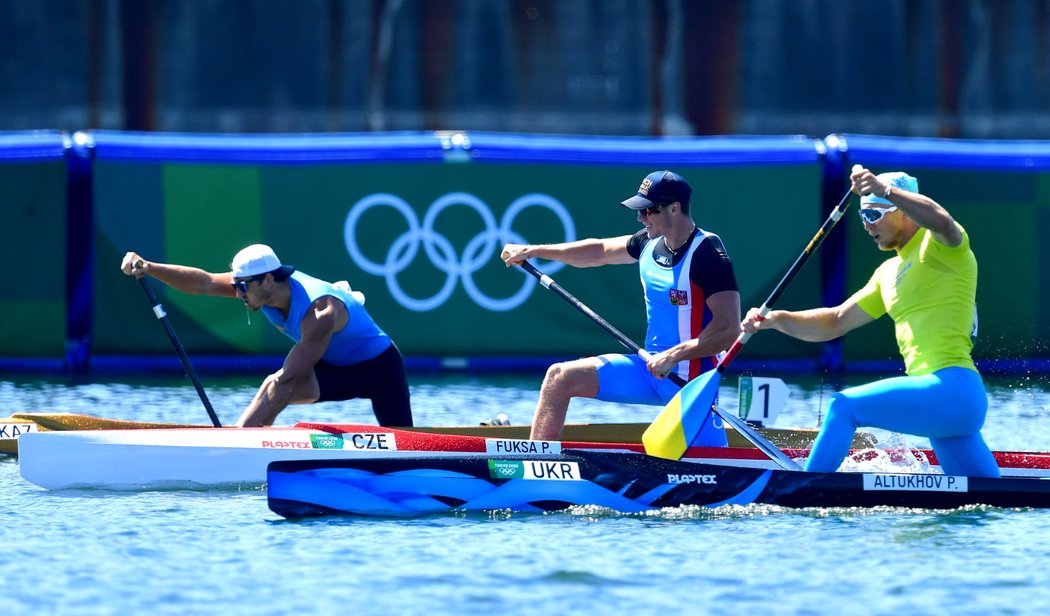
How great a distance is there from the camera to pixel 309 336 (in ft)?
31.3

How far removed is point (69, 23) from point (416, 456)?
46.1ft

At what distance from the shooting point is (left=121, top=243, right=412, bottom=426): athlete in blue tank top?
949 centimetres

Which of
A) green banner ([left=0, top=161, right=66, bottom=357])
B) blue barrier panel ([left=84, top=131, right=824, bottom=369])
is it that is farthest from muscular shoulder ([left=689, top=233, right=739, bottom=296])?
green banner ([left=0, top=161, right=66, bottom=357])

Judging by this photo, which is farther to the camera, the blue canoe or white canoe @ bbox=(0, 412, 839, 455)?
white canoe @ bbox=(0, 412, 839, 455)

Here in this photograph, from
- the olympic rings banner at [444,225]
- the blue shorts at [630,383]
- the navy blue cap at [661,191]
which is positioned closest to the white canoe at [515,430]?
the blue shorts at [630,383]

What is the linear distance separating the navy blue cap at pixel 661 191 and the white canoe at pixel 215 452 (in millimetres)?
1290

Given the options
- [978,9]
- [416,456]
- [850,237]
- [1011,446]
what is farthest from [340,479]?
[978,9]

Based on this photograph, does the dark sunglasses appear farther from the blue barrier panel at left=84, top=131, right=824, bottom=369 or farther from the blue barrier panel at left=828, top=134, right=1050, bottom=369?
the blue barrier panel at left=828, top=134, right=1050, bottom=369

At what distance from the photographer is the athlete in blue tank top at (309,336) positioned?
9492 millimetres

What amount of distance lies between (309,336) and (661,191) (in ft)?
A: 6.97

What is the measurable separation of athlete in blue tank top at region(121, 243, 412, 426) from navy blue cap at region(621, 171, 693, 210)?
1.85 metres

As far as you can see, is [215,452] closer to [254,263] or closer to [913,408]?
[254,263]

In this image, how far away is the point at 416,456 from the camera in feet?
28.9

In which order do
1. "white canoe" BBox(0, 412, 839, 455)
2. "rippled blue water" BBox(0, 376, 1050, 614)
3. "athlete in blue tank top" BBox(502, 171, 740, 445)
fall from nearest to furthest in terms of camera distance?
1. "rippled blue water" BBox(0, 376, 1050, 614)
2. "athlete in blue tank top" BBox(502, 171, 740, 445)
3. "white canoe" BBox(0, 412, 839, 455)
